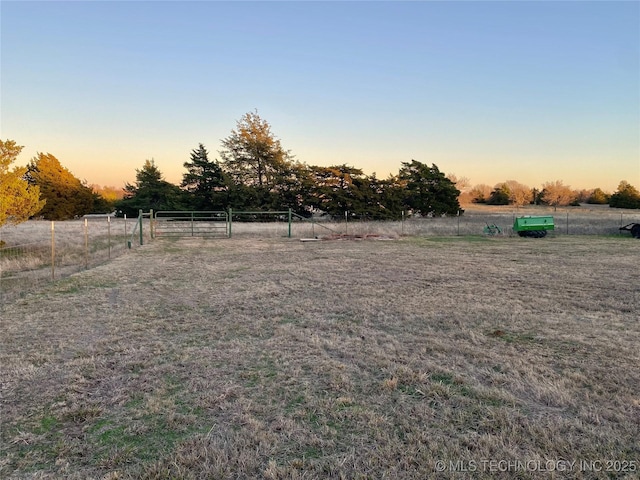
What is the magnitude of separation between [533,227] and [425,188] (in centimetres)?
1474

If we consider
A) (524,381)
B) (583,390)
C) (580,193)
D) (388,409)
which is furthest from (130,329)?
(580,193)

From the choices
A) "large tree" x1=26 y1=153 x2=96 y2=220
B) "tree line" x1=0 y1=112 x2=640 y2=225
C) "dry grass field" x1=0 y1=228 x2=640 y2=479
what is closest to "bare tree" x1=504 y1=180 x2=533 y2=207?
"tree line" x1=0 y1=112 x2=640 y2=225

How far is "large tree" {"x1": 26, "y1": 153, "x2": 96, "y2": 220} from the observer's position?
105ft

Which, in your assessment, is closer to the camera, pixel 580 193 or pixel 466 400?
pixel 466 400

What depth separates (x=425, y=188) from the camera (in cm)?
3216

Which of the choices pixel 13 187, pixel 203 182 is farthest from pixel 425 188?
pixel 13 187

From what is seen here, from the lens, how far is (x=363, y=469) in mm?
2037

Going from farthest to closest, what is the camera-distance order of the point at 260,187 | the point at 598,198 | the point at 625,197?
the point at 598,198, the point at 625,197, the point at 260,187

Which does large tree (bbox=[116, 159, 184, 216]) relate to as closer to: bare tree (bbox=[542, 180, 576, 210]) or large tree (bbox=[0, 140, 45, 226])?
large tree (bbox=[0, 140, 45, 226])

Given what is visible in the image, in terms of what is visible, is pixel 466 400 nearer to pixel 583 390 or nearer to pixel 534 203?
pixel 583 390

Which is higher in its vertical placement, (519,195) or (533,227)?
(519,195)

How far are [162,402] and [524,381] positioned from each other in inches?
117

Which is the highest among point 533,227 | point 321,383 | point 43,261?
point 533,227

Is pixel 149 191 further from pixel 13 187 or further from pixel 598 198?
pixel 598 198
